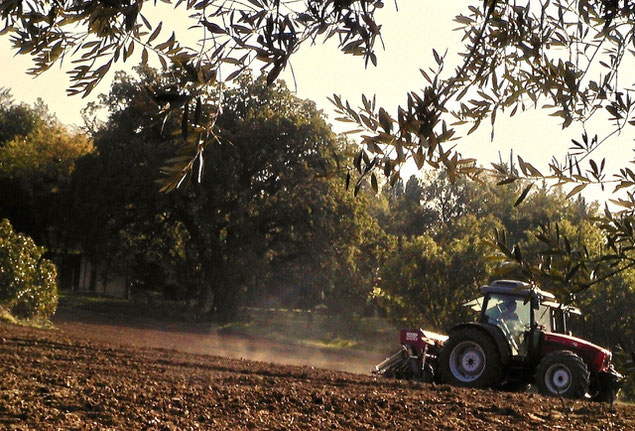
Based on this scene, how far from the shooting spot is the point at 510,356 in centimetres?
1480

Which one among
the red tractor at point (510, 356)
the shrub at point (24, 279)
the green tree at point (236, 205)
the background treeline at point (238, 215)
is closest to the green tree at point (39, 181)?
the background treeline at point (238, 215)

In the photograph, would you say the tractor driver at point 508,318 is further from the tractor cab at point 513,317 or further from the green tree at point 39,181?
Result: the green tree at point 39,181

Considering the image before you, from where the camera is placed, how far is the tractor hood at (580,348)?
14.6 meters

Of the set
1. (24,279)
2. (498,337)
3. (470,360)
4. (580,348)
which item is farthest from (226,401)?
(24,279)

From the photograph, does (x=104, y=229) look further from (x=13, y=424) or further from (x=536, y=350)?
(x=13, y=424)

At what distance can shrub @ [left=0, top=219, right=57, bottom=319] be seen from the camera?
67.6ft

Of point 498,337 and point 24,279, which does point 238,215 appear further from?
point 498,337

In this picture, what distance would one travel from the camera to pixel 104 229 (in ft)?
119

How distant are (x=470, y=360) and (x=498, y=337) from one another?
0.62 meters

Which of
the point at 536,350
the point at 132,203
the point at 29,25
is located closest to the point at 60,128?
the point at 132,203

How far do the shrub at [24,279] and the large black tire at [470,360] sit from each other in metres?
11.0

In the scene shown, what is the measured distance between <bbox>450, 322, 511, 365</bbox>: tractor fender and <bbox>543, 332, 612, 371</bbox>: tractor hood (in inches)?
28.1

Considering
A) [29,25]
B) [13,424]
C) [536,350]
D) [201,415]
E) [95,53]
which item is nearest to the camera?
[95,53]

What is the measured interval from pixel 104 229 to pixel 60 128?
2110 centimetres
